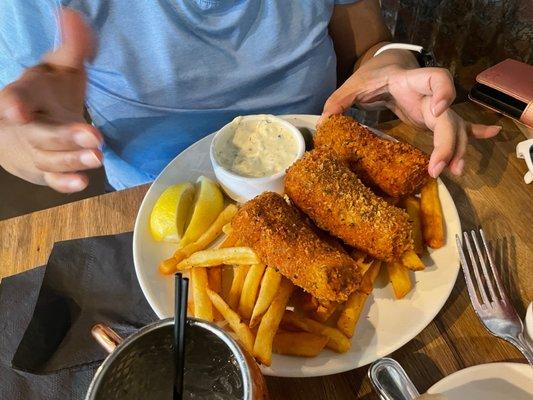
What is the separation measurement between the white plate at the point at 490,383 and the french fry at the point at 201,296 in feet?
1.32

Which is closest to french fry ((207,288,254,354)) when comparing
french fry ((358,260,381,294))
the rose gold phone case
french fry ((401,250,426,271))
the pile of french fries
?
the pile of french fries

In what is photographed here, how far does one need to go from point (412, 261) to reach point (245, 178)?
1.31 ft

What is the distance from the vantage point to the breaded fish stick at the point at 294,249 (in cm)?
93

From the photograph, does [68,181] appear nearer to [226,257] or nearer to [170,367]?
[226,257]

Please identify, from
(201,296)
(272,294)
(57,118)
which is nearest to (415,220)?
(272,294)

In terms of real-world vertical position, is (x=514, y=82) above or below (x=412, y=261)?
above

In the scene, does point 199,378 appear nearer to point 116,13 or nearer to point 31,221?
point 31,221

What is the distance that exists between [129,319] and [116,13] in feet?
2.19

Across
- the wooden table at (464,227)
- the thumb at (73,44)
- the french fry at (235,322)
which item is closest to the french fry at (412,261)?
the wooden table at (464,227)

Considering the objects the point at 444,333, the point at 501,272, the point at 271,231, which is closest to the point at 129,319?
the point at 271,231

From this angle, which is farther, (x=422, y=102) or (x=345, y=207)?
(x=422, y=102)

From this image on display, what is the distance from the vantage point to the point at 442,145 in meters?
1.11

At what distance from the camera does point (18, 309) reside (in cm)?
108

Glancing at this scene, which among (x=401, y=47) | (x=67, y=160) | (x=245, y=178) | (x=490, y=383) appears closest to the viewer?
(x=490, y=383)
